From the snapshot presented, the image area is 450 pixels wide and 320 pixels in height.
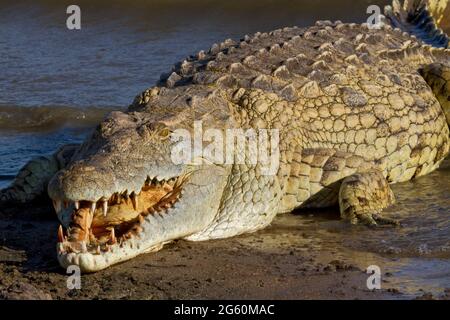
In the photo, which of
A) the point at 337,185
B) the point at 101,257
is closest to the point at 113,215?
the point at 101,257

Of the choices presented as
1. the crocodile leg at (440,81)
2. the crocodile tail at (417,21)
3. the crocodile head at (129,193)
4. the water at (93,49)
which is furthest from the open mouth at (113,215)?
the crocodile tail at (417,21)

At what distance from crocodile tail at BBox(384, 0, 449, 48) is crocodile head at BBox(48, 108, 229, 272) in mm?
4336

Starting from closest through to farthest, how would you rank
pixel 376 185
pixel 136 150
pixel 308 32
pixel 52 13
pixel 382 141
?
pixel 136 150 → pixel 376 185 → pixel 382 141 → pixel 308 32 → pixel 52 13

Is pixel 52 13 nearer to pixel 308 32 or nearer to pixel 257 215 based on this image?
pixel 308 32

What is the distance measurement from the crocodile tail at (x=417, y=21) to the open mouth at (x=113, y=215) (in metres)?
4.72

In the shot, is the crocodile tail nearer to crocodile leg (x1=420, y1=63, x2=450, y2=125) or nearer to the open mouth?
crocodile leg (x1=420, y1=63, x2=450, y2=125)

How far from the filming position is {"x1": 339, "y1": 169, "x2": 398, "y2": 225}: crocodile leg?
6.83m

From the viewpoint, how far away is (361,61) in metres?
7.91

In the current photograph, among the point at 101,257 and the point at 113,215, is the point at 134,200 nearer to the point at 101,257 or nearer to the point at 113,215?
the point at 113,215

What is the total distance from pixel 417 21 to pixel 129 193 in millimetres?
6049

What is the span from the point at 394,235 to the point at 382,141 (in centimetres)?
130

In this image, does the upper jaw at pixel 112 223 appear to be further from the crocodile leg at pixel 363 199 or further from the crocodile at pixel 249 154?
the crocodile leg at pixel 363 199

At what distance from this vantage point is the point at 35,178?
24.3ft

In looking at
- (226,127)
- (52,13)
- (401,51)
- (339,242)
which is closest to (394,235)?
(339,242)
